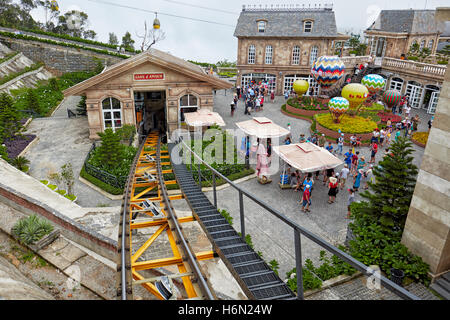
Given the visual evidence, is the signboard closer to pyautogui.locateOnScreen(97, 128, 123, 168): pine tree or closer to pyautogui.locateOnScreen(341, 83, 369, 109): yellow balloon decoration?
pyautogui.locateOnScreen(97, 128, 123, 168): pine tree

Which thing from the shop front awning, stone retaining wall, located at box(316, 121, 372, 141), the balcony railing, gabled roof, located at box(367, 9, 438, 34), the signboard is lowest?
stone retaining wall, located at box(316, 121, 372, 141)

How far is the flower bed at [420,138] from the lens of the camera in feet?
82.0

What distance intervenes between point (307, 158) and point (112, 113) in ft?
55.9

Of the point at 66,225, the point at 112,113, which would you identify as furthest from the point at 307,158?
the point at 112,113

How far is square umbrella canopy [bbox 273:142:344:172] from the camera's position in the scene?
1659cm

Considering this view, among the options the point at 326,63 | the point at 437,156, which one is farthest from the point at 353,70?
the point at 437,156

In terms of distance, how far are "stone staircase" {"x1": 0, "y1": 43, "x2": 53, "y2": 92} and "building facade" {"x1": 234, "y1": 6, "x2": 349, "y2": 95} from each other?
27.5 metres

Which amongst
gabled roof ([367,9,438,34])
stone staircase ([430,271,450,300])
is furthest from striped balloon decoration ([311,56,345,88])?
stone staircase ([430,271,450,300])

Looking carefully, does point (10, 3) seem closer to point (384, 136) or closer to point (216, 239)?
point (384, 136)

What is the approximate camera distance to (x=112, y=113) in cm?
2683

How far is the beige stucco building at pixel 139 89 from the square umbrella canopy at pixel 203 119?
8.59ft

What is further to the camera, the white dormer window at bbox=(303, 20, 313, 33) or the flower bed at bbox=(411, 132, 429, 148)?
the white dormer window at bbox=(303, 20, 313, 33)

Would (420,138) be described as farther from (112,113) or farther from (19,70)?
(19,70)

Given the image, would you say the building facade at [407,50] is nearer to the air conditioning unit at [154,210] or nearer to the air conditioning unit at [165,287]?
the air conditioning unit at [154,210]
